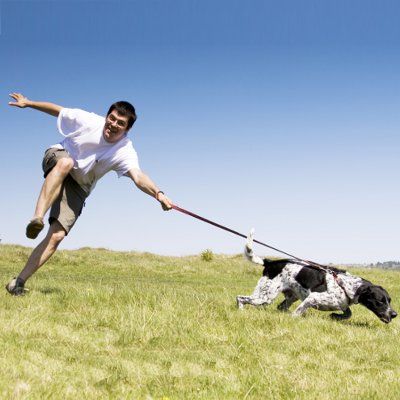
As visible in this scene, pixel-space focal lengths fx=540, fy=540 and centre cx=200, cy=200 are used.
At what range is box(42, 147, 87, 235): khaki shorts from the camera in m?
6.84

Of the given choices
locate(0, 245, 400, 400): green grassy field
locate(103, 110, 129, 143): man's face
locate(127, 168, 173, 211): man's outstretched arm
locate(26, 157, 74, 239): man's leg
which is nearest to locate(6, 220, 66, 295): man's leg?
locate(0, 245, 400, 400): green grassy field

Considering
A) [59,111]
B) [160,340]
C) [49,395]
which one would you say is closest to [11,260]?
[59,111]

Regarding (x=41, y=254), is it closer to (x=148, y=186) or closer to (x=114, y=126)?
(x=148, y=186)

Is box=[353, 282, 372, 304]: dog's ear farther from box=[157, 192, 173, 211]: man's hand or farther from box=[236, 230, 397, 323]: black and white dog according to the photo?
box=[157, 192, 173, 211]: man's hand

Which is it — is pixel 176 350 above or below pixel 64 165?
below

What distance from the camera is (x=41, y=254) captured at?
22.7 feet

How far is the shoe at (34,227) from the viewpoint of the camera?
20.3ft

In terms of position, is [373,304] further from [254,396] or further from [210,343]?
[254,396]

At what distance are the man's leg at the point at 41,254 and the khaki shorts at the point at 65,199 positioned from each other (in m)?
0.10

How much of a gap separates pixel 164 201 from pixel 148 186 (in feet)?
0.99

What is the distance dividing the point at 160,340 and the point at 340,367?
70.8 inches

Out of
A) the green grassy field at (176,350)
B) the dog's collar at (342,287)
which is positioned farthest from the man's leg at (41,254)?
A: the dog's collar at (342,287)

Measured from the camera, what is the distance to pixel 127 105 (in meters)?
6.75

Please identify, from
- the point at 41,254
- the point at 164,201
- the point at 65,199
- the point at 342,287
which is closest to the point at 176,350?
the point at 164,201
